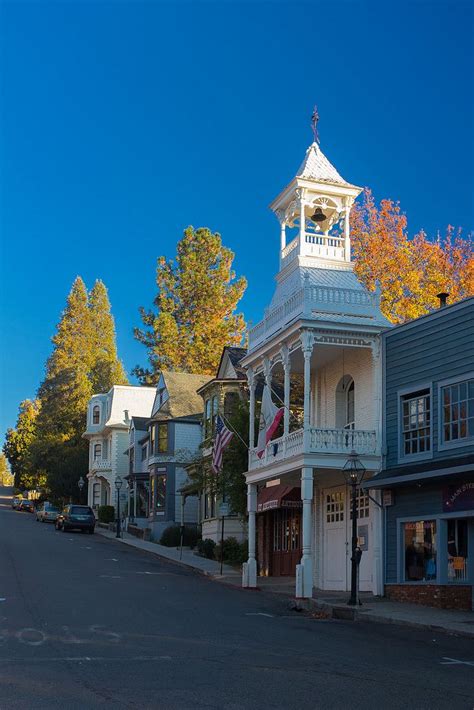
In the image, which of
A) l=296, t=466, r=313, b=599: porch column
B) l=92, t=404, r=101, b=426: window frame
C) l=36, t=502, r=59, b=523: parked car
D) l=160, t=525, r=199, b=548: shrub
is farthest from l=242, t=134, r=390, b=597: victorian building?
l=92, t=404, r=101, b=426: window frame

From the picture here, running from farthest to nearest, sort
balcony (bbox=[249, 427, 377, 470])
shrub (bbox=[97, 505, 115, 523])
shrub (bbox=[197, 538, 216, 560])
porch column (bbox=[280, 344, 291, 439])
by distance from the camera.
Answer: shrub (bbox=[97, 505, 115, 523])
shrub (bbox=[197, 538, 216, 560])
porch column (bbox=[280, 344, 291, 439])
balcony (bbox=[249, 427, 377, 470])

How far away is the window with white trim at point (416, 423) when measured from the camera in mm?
22578

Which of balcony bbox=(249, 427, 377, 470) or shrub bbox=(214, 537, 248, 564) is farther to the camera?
shrub bbox=(214, 537, 248, 564)

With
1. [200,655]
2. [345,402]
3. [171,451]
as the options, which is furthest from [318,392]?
[171,451]

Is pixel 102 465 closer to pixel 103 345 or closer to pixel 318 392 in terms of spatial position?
pixel 103 345

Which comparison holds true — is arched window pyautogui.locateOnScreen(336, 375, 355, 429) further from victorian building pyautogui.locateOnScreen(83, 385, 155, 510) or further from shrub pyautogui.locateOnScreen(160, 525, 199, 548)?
victorian building pyautogui.locateOnScreen(83, 385, 155, 510)

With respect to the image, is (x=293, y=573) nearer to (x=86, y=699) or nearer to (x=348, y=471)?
(x=348, y=471)

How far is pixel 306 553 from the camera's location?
23484 mm

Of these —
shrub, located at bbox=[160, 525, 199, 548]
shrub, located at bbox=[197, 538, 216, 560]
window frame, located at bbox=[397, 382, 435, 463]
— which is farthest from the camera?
shrub, located at bbox=[160, 525, 199, 548]

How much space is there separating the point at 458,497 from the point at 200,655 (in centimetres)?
1013

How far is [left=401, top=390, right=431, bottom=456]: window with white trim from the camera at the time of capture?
22.6 m

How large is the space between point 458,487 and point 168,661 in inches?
427

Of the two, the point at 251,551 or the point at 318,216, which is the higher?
the point at 318,216

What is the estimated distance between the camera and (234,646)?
13070 millimetres
